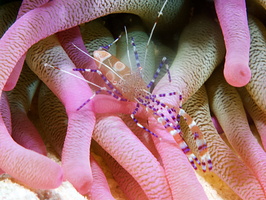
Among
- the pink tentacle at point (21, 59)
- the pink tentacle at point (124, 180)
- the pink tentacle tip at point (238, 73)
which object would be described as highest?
the pink tentacle tip at point (238, 73)

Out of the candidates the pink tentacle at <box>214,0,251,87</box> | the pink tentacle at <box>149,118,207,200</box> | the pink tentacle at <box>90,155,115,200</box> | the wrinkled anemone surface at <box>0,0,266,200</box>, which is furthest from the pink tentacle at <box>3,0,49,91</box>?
the pink tentacle at <box>214,0,251,87</box>

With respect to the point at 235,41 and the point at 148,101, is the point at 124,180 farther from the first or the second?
the point at 235,41

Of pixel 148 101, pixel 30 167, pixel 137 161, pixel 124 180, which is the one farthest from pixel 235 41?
pixel 30 167

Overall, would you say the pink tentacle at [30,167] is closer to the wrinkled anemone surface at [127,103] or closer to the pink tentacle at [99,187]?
the wrinkled anemone surface at [127,103]

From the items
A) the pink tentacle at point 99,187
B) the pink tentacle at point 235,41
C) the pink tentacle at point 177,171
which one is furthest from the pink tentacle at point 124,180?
the pink tentacle at point 235,41

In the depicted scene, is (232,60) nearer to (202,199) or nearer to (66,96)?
(202,199)

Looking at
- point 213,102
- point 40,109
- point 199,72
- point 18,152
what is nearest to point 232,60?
point 199,72
